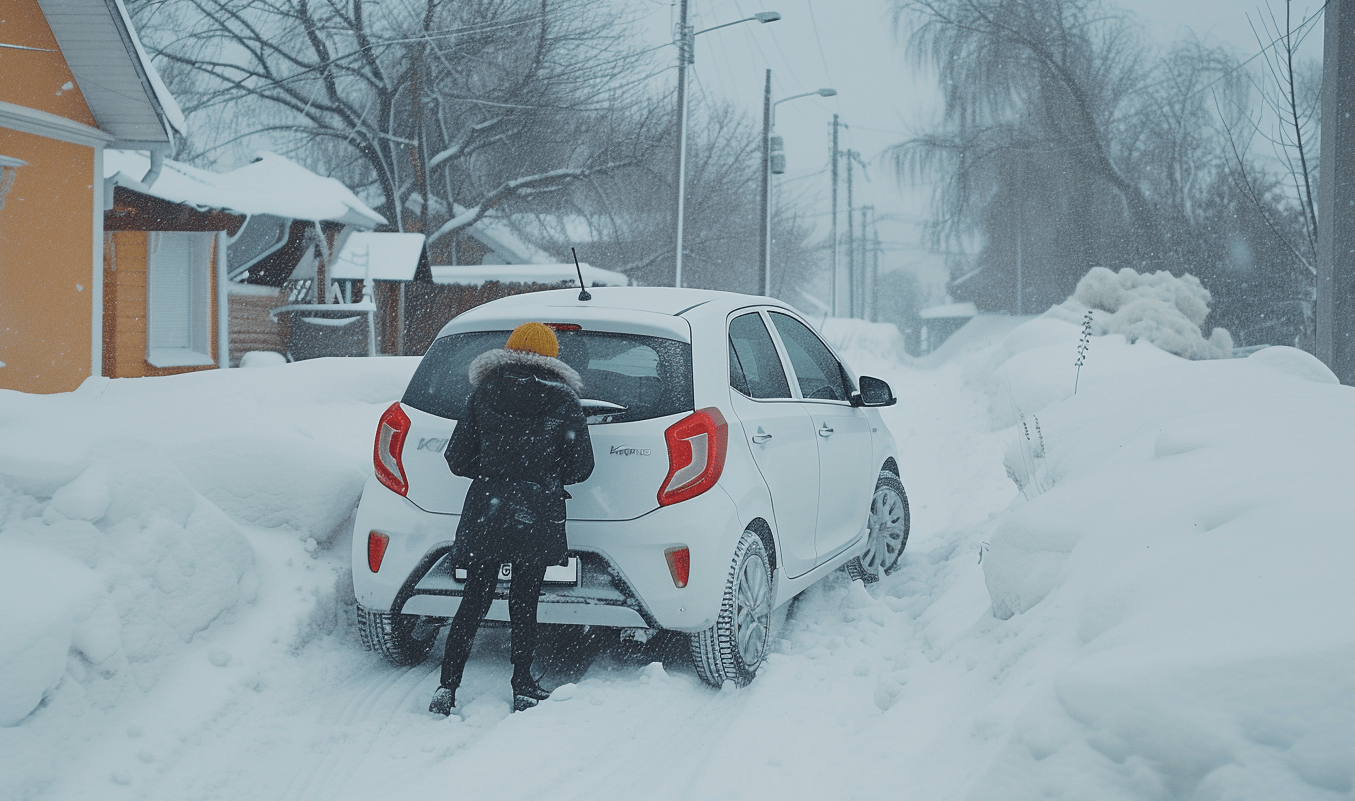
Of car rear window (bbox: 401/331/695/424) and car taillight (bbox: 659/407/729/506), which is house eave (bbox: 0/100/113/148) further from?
car taillight (bbox: 659/407/729/506)

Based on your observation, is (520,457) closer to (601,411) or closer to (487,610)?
(601,411)

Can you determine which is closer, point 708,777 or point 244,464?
point 708,777


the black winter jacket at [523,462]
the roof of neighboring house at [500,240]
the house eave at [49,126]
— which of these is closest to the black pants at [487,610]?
the black winter jacket at [523,462]

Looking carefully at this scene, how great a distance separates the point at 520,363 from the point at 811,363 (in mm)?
2294

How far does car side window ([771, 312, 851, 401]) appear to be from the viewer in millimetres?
5559

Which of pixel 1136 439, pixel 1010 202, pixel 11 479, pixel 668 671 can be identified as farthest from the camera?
pixel 1010 202

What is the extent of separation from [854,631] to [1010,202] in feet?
84.6

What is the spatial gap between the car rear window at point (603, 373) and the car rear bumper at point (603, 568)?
16.5 inches

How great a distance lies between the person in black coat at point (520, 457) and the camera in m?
3.91

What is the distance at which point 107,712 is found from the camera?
3.73 metres

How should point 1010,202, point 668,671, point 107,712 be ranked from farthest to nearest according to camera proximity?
point 1010,202, point 668,671, point 107,712

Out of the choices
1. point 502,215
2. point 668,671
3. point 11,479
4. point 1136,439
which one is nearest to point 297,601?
point 11,479

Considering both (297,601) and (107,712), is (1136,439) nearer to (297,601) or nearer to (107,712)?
(297,601)

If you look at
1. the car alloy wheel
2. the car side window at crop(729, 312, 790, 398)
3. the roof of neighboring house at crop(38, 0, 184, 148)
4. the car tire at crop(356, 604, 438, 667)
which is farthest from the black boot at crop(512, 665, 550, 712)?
the roof of neighboring house at crop(38, 0, 184, 148)
